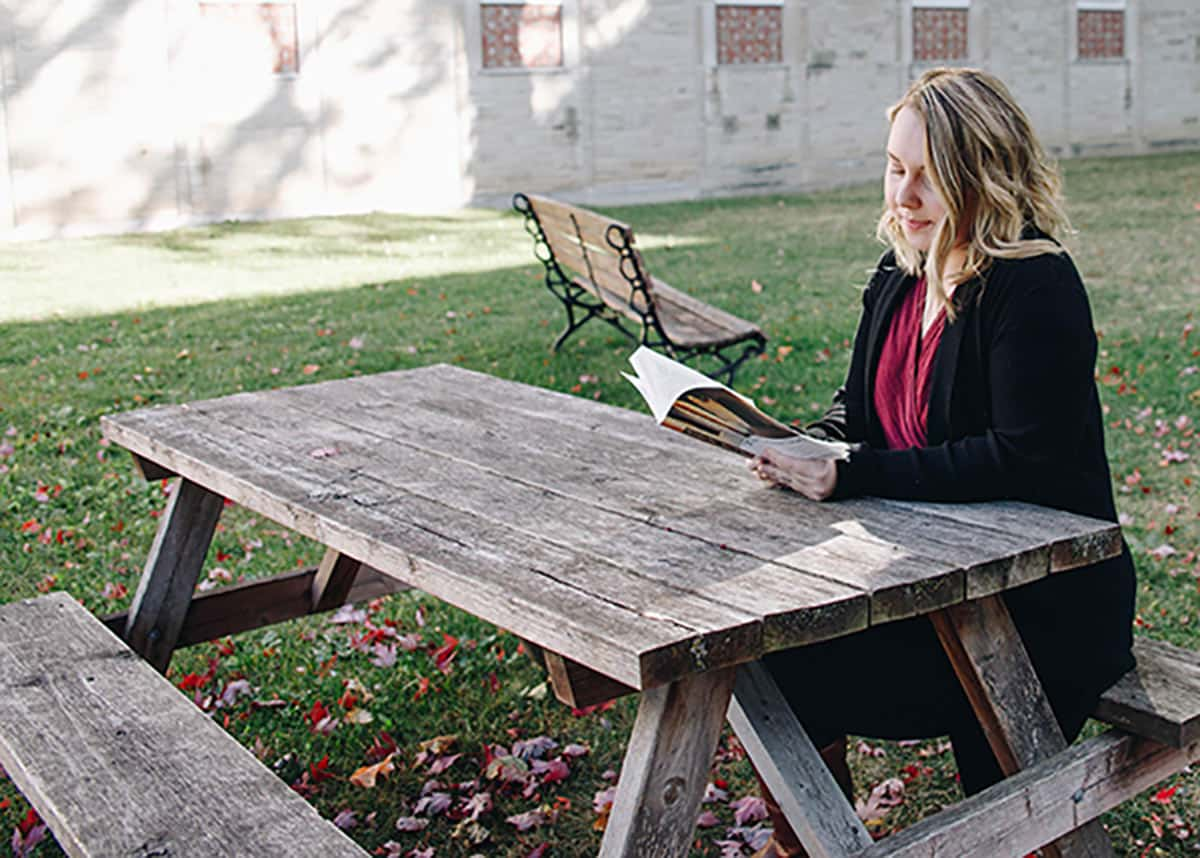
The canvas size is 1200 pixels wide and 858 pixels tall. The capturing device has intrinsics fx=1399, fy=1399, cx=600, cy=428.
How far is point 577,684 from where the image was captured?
2352mm

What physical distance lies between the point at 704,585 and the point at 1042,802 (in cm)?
72

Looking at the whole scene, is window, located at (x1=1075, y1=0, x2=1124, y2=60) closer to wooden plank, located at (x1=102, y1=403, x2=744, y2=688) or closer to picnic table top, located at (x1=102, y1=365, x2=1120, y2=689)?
picnic table top, located at (x1=102, y1=365, x2=1120, y2=689)

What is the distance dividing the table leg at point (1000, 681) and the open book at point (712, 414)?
359 millimetres

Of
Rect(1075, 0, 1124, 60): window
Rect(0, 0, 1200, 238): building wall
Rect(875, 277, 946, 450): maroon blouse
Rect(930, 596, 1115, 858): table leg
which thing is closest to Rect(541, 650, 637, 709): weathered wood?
Rect(930, 596, 1115, 858): table leg

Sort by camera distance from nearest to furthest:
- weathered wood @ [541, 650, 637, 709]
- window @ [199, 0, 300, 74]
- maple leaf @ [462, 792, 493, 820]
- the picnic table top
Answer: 1. the picnic table top
2. weathered wood @ [541, 650, 637, 709]
3. maple leaf @ [462, 792, 493, 820]
4. window @ [199, 0, 300, 74]

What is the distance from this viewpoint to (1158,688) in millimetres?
2438

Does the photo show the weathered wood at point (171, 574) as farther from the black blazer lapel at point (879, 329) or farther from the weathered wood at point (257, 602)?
the black blazer lapel at point (879, 329)

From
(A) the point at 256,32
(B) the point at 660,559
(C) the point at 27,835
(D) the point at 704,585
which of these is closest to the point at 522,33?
(A) the point at 256,32

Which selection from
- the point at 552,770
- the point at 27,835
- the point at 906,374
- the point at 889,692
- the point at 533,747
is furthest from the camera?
the point at 533,747

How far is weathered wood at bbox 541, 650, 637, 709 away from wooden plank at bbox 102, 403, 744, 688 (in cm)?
21

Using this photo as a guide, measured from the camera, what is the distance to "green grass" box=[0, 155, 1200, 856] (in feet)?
11.4

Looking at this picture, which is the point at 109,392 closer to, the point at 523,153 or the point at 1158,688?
the point at 1158,688

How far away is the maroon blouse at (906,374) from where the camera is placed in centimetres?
266

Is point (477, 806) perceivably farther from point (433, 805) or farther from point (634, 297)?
point (634, 297)
